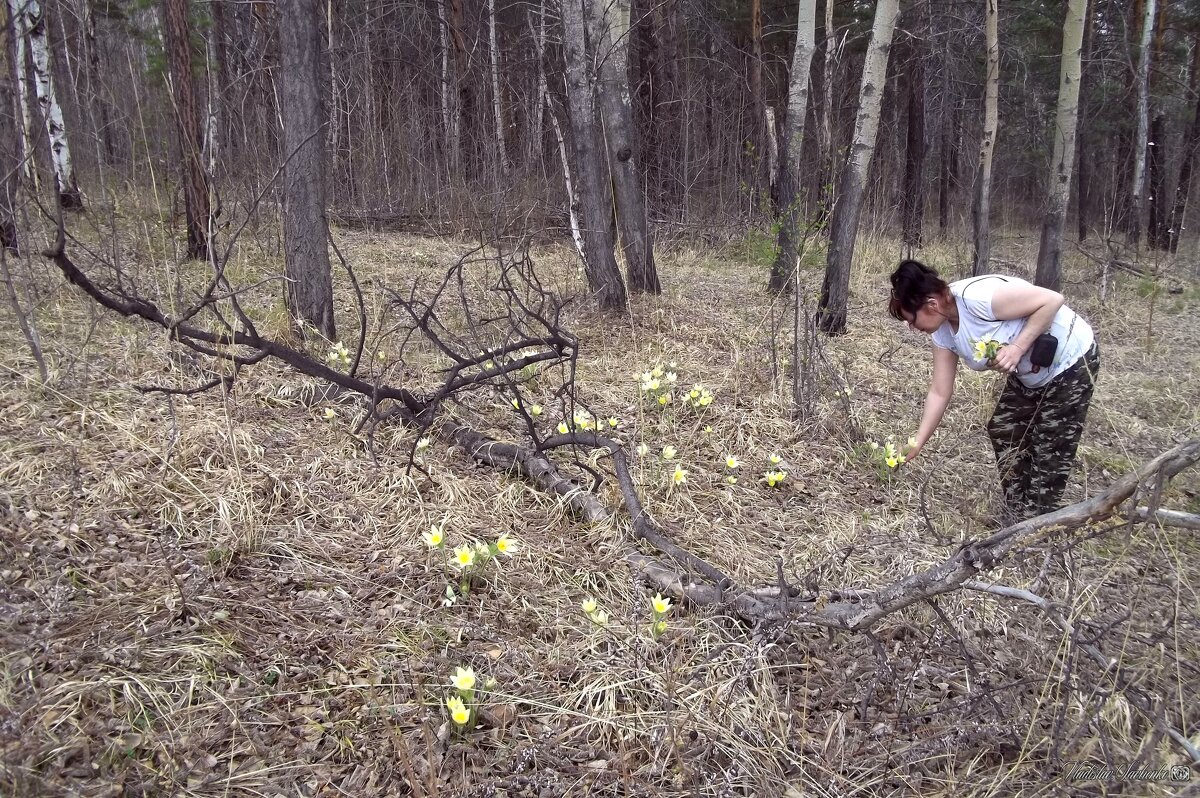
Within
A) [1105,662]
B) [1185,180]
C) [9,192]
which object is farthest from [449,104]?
[1105,662]

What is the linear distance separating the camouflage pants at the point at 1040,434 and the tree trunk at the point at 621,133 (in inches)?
144

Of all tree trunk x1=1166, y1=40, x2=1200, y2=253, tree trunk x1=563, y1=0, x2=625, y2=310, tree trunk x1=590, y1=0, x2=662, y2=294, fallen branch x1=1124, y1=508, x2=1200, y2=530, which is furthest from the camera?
tree trunk x1=1166, y1=40, x2=1200, y2=253

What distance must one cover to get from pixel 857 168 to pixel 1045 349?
304 centimetres

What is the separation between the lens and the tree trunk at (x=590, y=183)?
5.64 metres

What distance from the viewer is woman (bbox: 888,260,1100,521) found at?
2828mm

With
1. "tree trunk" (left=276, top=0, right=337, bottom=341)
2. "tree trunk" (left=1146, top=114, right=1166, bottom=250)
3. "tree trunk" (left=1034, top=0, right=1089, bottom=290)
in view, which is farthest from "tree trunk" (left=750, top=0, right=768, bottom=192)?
"tree trunk" (left=1146, top=114, right=1166, bottom=250)

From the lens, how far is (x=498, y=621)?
232cm

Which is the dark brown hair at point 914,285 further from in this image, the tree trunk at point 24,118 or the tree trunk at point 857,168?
the tree trunk at point 24,118

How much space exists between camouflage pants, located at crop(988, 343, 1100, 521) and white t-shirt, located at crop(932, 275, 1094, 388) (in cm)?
4

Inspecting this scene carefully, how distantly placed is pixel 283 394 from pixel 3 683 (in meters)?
2.12

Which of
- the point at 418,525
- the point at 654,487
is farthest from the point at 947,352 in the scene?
the point at 418,525

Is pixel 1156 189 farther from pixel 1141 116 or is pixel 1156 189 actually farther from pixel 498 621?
pixel 498 621

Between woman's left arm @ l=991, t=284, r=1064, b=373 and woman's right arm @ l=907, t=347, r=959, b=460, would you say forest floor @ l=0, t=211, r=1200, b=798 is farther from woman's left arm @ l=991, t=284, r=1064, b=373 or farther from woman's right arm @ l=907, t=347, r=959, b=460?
woman's left arm @ l=991, t=284, r=1064, b=373

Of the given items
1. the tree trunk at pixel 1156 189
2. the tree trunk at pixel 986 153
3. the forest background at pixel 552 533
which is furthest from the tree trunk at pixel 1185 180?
the tree trunk at pixel 986 153
